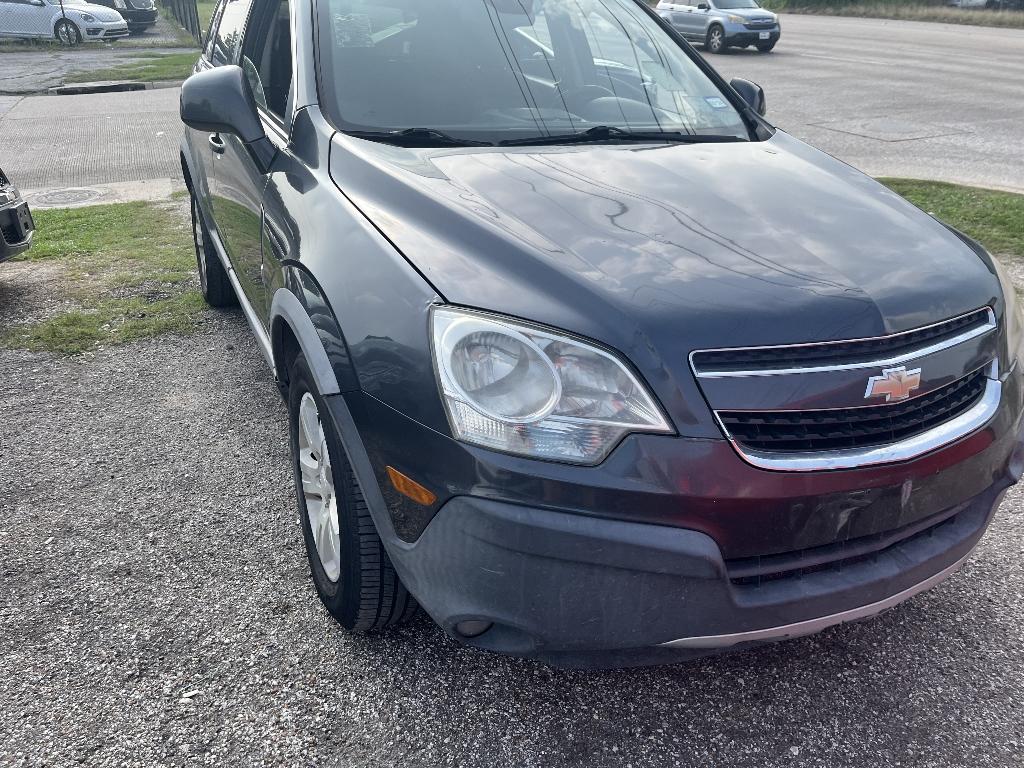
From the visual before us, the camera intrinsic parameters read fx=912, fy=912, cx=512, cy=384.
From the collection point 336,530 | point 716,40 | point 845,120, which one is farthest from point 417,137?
point 716,40

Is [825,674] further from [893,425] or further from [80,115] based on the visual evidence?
[80,115]

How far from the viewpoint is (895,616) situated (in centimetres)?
265

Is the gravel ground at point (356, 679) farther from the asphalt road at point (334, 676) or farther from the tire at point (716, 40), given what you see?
the tire at point (716, 40)

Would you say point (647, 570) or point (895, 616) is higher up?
point (647, 570)

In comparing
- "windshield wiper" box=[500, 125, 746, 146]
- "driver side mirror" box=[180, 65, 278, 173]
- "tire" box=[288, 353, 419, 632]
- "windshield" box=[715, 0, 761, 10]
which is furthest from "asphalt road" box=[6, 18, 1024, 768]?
"windshield" box=[715, 0, 761, 10]

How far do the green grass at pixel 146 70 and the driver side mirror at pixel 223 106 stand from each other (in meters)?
13.9

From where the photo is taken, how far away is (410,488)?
2.00m

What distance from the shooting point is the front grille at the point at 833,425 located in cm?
187

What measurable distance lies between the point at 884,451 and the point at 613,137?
1496 mm

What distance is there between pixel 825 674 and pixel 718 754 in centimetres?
44

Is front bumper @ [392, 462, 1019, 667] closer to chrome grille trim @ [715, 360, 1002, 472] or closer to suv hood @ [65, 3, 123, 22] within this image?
chrome grille trim @ [715, 360, 1002, 472]

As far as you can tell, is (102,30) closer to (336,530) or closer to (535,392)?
(336,530)

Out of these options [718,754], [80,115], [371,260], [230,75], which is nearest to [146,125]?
[80,115]

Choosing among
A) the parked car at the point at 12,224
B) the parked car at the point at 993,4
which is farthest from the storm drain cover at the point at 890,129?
the parked car at the point at 993,4
